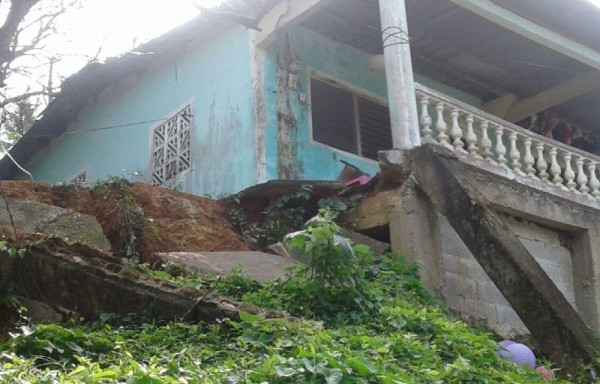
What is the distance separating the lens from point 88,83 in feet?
39.1

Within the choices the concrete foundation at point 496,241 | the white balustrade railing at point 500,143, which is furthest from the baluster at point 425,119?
the concrete foundation at point 496,241

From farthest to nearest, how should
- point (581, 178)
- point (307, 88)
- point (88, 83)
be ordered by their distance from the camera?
point (88, 83) → point (307, 88) → point (581, 178)

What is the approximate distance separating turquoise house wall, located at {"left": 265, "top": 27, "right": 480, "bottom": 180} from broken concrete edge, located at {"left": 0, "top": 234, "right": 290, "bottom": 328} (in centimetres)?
391

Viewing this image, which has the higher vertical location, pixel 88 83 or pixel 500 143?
pixel 88 83

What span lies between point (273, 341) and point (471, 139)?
4.82 m

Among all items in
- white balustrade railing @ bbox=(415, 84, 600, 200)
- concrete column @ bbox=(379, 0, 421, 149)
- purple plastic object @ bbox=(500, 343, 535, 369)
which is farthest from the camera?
white balustrade railing @ bbox=(415, 84, 600, 200)

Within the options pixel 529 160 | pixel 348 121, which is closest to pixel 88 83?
pixel 348 121

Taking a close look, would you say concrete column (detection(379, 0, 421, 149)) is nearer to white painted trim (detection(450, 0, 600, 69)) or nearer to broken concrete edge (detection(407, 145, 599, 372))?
broken concrete edge (detection(407, 145, 599, 372))

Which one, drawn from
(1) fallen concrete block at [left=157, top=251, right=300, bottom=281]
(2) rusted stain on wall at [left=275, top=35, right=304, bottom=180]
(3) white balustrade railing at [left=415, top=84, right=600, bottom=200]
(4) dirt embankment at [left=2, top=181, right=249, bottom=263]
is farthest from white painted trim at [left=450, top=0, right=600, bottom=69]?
(1) fallen concrete block at [left=157, top=251, right=300, bottom=281]

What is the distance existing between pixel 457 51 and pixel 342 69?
1.68 metres

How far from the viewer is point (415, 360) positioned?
4.73 metres

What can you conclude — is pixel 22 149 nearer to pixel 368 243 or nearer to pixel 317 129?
pixel 317 129

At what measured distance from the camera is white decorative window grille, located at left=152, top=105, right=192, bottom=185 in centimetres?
1064

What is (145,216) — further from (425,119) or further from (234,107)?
(425,119)
